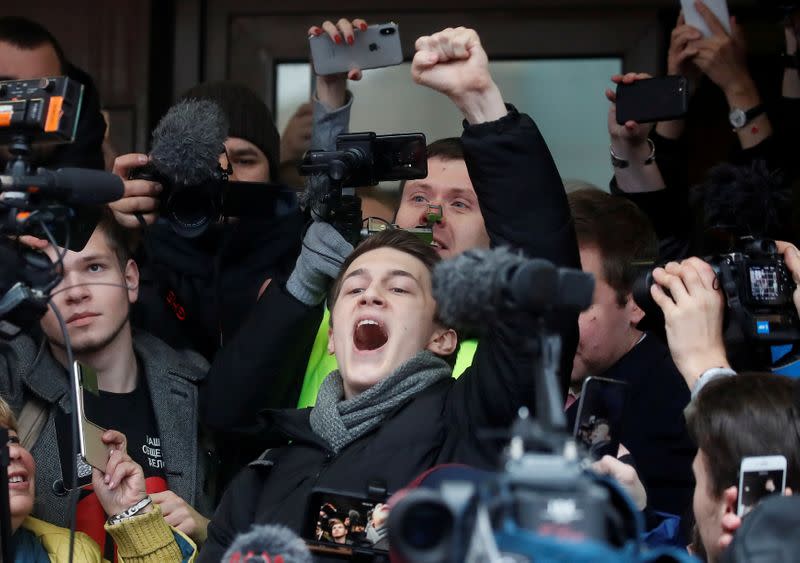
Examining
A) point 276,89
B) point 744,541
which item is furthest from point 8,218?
point 276,89

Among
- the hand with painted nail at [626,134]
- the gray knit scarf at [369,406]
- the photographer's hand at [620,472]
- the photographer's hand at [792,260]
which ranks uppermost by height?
the hand with painted nail at [626,134]

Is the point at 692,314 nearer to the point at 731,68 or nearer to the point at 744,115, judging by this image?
the point at 744,115

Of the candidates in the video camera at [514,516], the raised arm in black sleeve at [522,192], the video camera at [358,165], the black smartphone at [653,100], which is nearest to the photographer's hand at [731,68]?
the black smartphone at [653,100]

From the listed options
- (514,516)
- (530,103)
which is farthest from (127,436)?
(530,103)

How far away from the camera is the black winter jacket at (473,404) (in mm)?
2520

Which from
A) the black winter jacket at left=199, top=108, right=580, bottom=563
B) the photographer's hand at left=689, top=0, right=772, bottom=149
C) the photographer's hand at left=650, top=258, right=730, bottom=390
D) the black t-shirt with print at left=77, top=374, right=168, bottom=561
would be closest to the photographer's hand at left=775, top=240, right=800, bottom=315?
the photographer's hand at left=650, top=258, right=730, bottom=390

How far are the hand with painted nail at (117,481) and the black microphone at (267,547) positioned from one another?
3.83 ft

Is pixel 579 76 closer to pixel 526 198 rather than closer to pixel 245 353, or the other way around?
pixel 245 353

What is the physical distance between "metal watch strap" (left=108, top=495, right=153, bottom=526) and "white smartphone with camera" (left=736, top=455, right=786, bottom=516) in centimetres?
132

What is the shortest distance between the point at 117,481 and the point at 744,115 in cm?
186

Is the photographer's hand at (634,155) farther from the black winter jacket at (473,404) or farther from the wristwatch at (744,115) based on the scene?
the black winter jacket at (473,404)

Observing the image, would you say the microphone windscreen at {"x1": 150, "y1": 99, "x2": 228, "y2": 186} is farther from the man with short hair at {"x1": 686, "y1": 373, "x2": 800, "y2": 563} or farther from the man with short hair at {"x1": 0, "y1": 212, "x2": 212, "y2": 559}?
the man with short hair at {"x1": 686, "y1": 373, "x2": 800, "y2": 563}

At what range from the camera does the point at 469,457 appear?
2.59m

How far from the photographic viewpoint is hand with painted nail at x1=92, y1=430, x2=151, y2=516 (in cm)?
301
